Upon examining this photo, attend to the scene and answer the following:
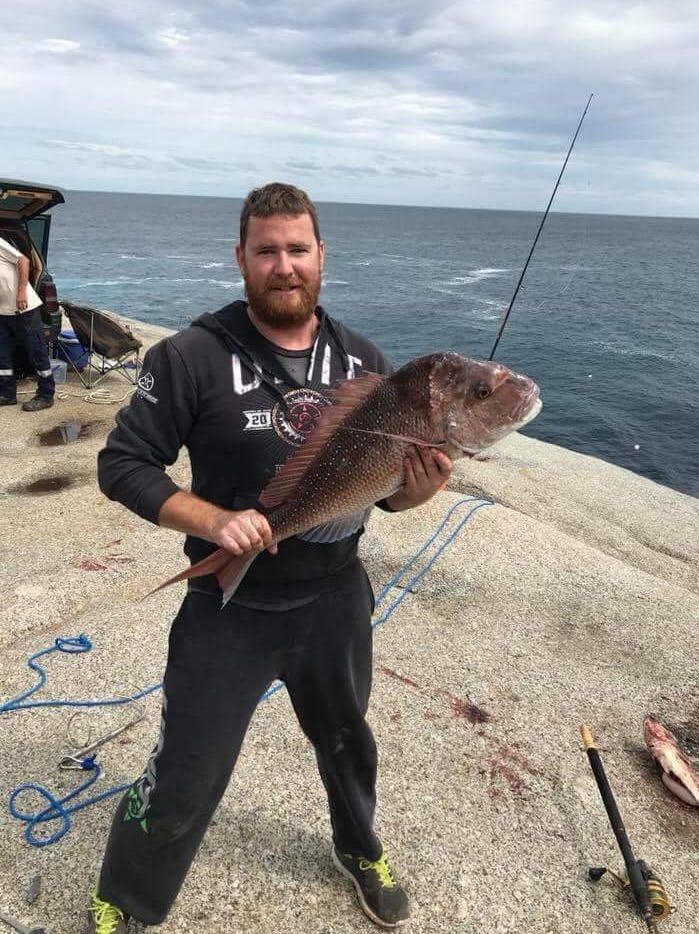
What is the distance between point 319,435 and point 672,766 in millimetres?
3314

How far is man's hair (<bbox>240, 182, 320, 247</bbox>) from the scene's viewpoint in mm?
2678

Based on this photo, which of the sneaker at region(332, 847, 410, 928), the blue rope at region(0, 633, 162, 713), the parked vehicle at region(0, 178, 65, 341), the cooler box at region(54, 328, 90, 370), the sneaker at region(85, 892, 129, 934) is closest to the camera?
the sneaker at region(85, 892, 129, 934)

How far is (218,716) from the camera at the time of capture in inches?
99.3

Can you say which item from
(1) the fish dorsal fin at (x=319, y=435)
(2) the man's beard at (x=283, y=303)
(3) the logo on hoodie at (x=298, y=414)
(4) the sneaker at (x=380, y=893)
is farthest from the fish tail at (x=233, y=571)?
(4) the sneaker at (x=380, y=893)

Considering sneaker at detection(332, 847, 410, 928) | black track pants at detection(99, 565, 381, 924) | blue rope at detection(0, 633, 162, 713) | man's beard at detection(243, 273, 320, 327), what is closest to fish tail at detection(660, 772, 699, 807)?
sneaker at detection(332, 847, 410, 928)

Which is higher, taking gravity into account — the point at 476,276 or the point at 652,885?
the point at 652,885

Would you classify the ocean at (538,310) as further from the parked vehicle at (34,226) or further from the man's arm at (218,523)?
the man's arm at (218,523)

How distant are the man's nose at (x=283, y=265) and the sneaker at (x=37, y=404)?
922 cm

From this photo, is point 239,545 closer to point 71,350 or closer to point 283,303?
point 283,303

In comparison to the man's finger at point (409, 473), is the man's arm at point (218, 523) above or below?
below

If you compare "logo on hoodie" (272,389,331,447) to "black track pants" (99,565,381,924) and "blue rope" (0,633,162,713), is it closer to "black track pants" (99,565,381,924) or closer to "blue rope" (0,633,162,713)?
"black track pants" (99,565,381,924)

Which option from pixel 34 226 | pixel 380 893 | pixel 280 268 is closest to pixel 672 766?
pixel 380 893

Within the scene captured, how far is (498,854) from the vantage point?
11.4 ft

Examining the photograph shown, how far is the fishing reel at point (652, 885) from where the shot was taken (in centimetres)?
313
